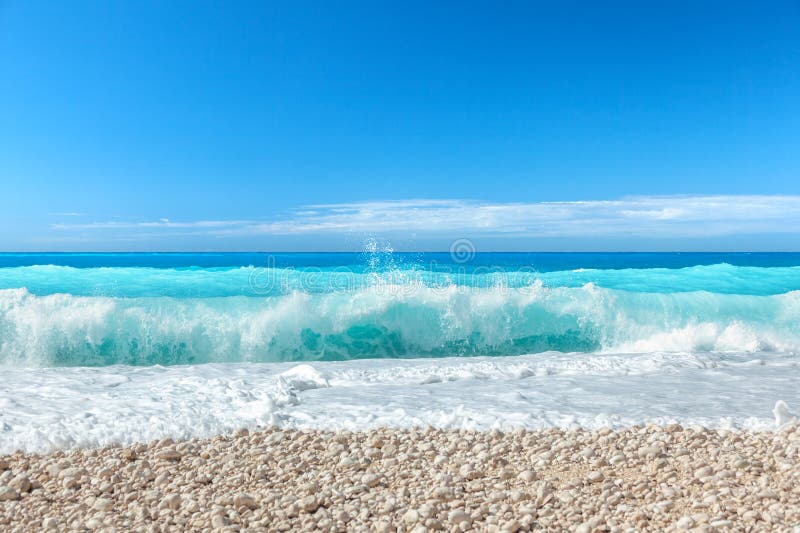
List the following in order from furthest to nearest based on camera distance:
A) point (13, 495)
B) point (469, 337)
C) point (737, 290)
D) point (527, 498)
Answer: point (737, 290), point (469, 337), point (13, 495), point (527, 498)

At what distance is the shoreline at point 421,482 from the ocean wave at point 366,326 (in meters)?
6.58

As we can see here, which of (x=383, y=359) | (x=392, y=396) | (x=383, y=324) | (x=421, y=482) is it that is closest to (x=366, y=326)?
(x=383, y=324)

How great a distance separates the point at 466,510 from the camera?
10.7 ft

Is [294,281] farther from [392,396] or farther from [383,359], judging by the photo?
[392,396]

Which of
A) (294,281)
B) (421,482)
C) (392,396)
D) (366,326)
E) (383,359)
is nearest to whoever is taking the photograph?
(421,482)

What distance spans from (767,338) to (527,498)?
33.7 feet

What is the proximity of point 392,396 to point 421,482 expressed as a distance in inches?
95.3

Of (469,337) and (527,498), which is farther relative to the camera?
(469,337)

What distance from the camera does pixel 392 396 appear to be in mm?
6102

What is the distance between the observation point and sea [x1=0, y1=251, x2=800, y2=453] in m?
5.12

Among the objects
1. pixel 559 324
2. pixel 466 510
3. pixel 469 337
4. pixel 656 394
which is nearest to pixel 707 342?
pixel 559 324

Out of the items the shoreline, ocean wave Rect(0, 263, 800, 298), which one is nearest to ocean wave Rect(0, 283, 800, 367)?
ocean wave Rect(0, 263, 800, 298)

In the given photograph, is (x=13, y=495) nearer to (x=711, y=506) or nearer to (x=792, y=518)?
(x=711, y=506)

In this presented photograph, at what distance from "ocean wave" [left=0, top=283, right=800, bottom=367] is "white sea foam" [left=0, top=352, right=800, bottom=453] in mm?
2645
